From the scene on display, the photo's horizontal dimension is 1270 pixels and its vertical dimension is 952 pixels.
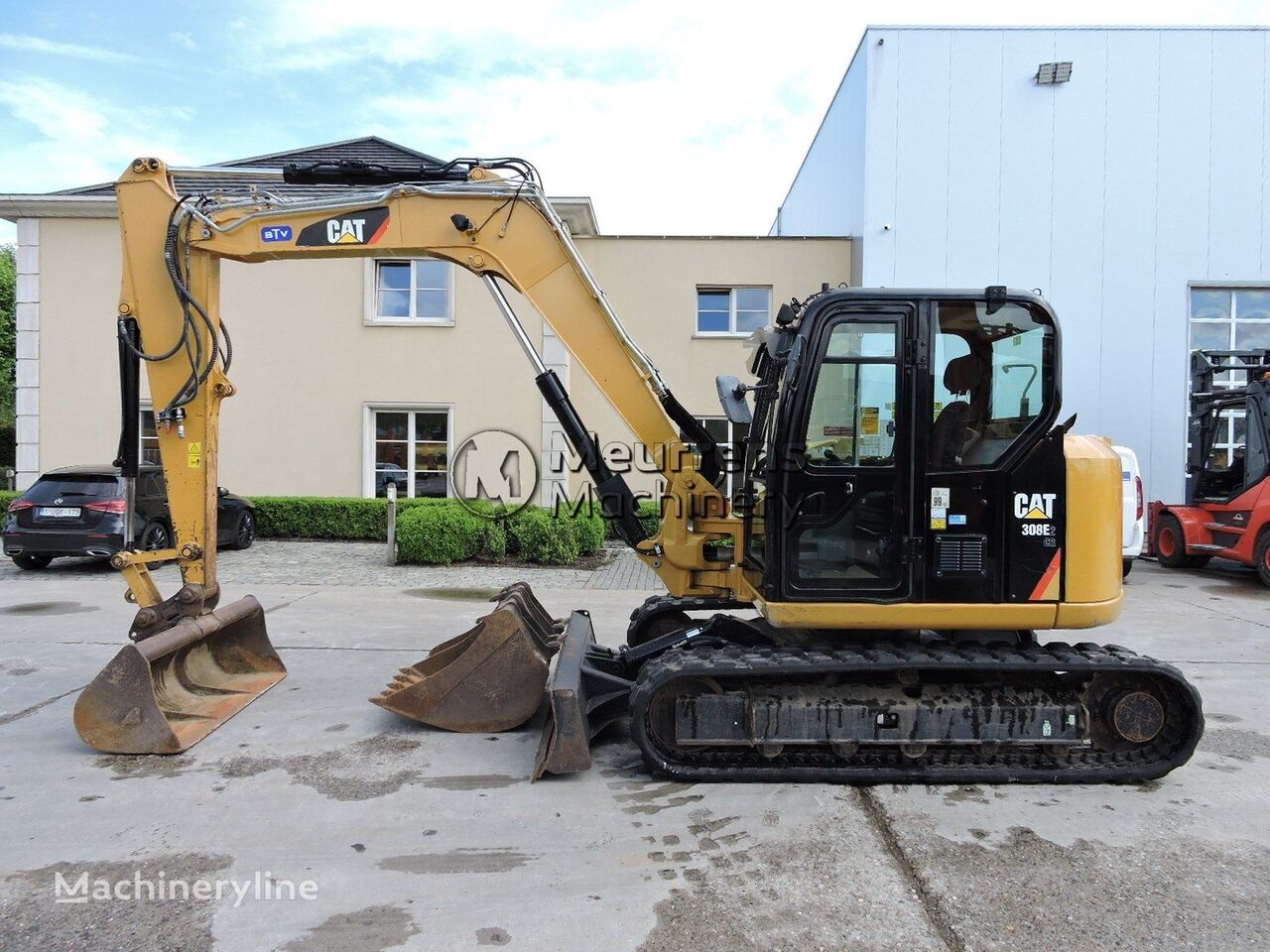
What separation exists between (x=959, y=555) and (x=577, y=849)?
2.37 meters

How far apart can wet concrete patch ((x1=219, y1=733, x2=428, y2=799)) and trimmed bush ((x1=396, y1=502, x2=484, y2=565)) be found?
283 inches

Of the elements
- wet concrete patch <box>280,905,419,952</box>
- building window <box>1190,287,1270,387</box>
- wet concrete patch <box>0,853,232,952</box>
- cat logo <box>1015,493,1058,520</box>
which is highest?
building window <box>1190,287,1270,387</box>

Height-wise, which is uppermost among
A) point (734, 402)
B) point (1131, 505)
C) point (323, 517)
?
point (734, 402)

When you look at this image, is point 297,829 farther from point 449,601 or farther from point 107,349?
point 107,349

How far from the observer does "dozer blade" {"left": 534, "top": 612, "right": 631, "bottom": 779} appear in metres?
4.07

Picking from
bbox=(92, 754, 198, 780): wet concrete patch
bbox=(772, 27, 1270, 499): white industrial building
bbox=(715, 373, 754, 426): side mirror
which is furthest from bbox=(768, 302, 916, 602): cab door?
bbox=(772, 27, 1270, 499): white industrial building

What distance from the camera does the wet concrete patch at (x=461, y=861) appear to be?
3242 millimetres

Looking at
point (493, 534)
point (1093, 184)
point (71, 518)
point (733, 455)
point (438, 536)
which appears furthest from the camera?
point (1093, 184)

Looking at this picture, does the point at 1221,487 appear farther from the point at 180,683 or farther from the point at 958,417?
the point at 180,683

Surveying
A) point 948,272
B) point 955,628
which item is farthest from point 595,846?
point 948,272

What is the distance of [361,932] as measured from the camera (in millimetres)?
2814

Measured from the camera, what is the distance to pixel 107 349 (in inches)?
610

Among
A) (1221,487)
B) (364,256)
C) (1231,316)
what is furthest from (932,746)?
(1231,316)

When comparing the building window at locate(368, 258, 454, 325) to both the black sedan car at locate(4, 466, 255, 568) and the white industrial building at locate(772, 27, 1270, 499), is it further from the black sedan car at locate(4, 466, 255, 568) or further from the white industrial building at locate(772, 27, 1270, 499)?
the white industrial building at locate(772, 27, 1270, 499)
